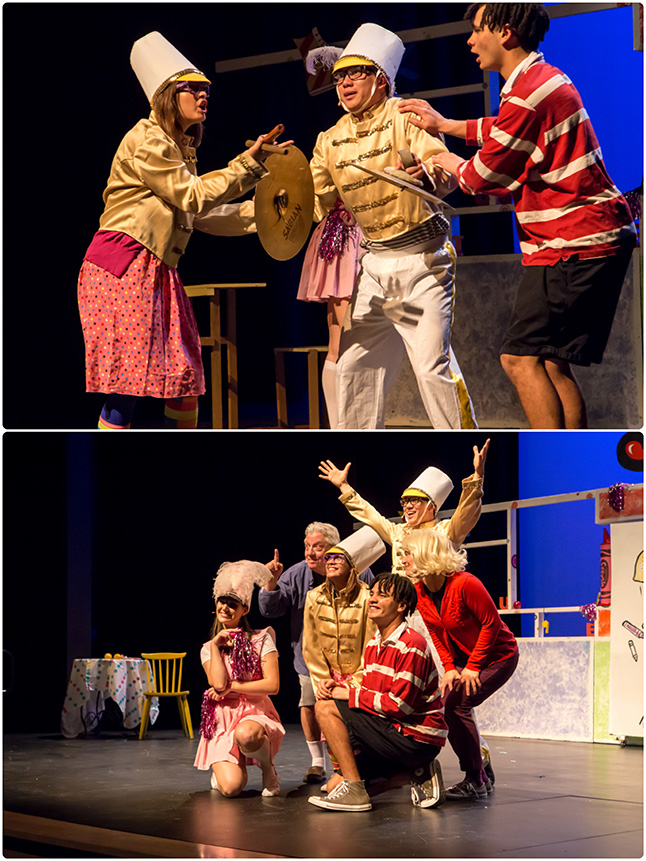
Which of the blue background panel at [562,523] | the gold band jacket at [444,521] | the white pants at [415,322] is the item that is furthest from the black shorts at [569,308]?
the blue background panel at [562,523]

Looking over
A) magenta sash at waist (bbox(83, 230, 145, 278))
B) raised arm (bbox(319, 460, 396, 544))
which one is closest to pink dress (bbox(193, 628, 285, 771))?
raised arm (bbox(319, 460, 396, 544))

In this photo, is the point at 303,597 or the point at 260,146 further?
the point at 303,597

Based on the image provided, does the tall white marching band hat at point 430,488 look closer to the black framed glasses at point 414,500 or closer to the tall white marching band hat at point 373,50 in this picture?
the black framed glasses at point 414,500

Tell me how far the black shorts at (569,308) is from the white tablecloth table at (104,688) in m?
5.18

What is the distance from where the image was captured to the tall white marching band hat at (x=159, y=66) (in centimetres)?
387

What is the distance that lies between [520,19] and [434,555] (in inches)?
75.2

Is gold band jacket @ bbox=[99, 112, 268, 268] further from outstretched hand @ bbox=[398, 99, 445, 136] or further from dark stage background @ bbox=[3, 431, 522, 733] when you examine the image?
dark stage background @ bbox=[3, 431, 522, 733]

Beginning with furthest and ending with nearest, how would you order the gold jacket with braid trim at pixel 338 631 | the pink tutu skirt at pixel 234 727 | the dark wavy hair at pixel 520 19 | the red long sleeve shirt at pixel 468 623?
1. the gold jacket with braid trim at pixel 338 631
2. the pink tutu skirt at pixel 234 727
3. the red long sleeve shirt at pixel 468 623
4. the dark wavy hair at pixel 520 19

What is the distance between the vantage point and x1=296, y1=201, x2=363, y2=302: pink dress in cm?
509

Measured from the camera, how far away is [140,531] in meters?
8.67

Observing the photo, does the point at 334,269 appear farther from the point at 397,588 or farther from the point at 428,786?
the point at 428,786

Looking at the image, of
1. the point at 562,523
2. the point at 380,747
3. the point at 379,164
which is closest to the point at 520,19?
the point at 379,164

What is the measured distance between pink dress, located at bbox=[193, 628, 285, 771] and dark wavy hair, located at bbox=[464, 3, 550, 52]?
2409mm

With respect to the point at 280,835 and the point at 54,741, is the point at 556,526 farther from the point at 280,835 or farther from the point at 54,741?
the point at 280,835
